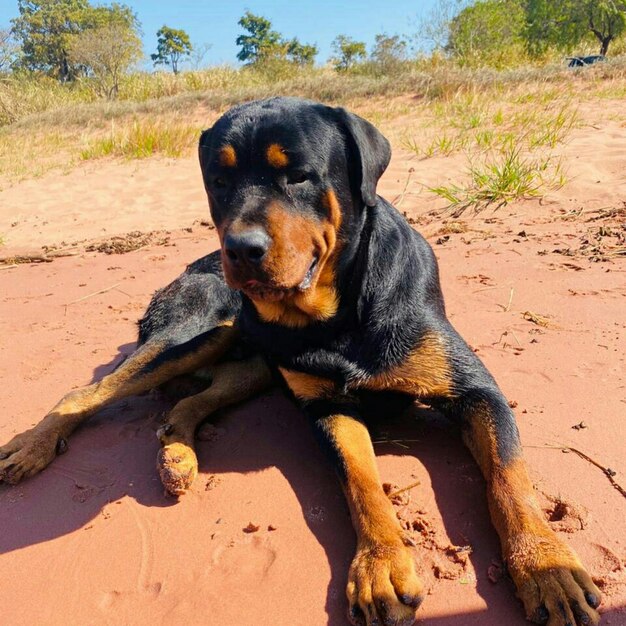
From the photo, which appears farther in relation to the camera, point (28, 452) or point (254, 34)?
point (254, 34)

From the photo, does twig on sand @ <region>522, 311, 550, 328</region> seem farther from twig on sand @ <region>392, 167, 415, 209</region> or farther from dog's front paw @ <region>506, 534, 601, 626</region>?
twig on sand @ <region>392, 167, 415, 209</region>

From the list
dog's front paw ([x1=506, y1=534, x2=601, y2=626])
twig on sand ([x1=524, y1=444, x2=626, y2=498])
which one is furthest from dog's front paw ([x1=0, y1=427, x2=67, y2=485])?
twig on sand ([x1=524, y1=444, x2=626, y2=498])

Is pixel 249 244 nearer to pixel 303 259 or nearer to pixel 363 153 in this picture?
pixel 303 259

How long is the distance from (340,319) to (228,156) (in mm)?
869

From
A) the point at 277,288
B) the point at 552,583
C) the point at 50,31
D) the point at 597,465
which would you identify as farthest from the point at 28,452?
the point at 50,31

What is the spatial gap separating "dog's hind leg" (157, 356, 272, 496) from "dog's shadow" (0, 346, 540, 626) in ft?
0.27

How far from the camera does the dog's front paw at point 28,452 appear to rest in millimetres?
2781

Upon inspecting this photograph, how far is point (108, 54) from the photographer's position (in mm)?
23219

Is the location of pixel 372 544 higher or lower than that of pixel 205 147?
lower

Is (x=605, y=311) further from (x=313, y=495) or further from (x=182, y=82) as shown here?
(x=182, y=82)

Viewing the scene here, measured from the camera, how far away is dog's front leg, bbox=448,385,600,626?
172 centimetres

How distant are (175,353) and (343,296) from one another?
1249 mm

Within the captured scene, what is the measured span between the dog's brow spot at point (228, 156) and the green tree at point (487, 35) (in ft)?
44.4

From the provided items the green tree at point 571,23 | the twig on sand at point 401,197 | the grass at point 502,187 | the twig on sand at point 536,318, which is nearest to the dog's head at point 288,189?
the twig on sand at point 536,318
